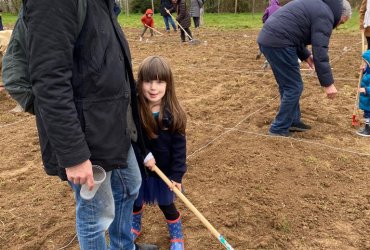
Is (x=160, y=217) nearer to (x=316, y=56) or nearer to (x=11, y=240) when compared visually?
(x=11, y=240)

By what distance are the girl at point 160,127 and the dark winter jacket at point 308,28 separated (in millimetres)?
2078

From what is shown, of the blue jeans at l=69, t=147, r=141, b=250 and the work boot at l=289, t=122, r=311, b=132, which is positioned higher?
the blue jeans at l=69, t=147, r=141, b=250

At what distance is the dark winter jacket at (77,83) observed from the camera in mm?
1354

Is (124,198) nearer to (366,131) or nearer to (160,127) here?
(160,127)

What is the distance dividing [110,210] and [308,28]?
2.98 meters

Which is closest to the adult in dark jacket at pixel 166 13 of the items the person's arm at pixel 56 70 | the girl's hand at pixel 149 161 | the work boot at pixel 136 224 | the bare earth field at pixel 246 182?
the bare earth field at pixel 246 182

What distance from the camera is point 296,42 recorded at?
402 centimetres

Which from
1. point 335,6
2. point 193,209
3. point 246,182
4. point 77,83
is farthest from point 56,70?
point 335,6

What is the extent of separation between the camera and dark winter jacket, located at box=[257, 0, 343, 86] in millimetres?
3725

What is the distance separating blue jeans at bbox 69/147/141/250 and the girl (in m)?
0.24

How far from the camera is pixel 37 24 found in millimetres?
1333

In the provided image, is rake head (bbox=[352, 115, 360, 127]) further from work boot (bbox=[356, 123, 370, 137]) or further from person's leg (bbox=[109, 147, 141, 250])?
person's leg (bbox=[109, 147, 141, 250])

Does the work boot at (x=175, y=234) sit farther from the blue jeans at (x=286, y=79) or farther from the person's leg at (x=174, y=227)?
the blue jeans at (x=286, y=79)

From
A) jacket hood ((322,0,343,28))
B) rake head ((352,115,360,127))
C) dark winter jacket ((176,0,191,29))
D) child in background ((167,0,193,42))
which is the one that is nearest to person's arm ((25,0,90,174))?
jacket hood ((322,0,343,28))
